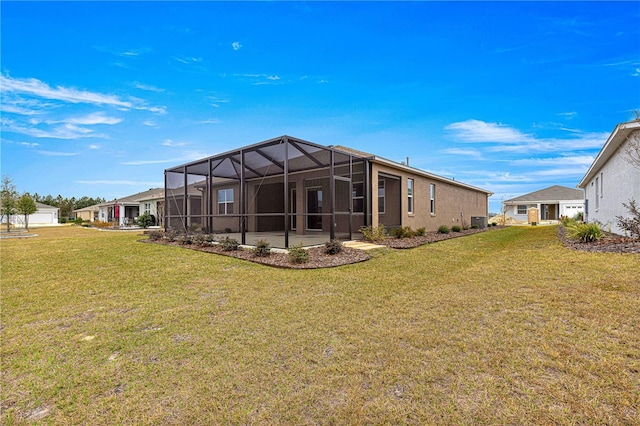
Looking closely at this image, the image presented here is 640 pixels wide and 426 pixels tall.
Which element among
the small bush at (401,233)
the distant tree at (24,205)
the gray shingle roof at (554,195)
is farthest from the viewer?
the gray shingle roof at (554,195)

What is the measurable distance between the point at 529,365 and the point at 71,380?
3.83 metres

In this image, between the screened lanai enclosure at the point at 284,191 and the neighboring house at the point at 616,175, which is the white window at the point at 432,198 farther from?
the neighboring house at the point at 616,175

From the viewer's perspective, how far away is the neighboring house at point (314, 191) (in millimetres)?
Answer: 10086

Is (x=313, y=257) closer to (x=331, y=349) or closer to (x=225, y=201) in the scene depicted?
(x=331, y=349)

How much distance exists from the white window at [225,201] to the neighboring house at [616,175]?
53.6 feet

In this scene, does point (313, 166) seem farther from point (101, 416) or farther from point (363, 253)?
point (101, 416)

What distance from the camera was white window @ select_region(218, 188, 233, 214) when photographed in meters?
16.9

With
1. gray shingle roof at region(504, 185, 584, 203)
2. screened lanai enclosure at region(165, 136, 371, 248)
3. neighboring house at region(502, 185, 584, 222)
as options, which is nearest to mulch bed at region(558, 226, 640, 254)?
screened lanai enclosure at region(165, 136, 371, 248)

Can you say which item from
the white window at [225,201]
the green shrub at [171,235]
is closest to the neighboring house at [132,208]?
the white window at [225,201]

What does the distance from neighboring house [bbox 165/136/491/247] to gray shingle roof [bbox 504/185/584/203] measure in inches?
860

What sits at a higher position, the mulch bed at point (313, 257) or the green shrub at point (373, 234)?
the green shrub at point (373, 234)

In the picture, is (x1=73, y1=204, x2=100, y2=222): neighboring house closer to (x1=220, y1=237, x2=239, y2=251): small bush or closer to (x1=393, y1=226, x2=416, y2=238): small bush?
(x1=220, y1=237, x2=239, y2=251): small bush

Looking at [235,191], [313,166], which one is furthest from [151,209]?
[313,166]

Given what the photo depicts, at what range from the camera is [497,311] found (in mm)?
3691
